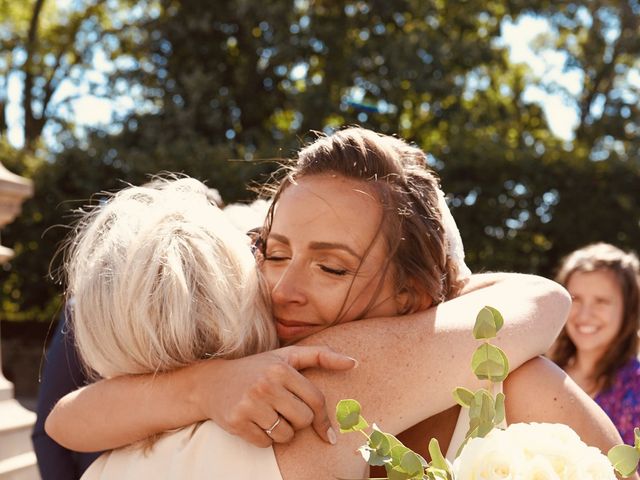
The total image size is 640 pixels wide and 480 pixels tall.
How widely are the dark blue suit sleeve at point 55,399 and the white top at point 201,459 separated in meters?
1.78

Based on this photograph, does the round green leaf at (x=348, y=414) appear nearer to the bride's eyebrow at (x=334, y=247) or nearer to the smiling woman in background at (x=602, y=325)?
the bride's eyebrow at (x=334, y=247)

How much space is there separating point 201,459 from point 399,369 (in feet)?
1.46

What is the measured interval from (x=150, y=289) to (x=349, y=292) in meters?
0.50

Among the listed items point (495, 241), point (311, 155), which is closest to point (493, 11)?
point (495, 241)

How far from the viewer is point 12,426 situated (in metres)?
4.61

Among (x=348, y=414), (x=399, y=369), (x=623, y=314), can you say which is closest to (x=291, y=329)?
(x=399, y=369)

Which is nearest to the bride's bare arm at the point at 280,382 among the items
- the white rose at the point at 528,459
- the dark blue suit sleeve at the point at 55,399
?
the white rose at the point at 528,459

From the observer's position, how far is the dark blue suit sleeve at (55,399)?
3.51 m

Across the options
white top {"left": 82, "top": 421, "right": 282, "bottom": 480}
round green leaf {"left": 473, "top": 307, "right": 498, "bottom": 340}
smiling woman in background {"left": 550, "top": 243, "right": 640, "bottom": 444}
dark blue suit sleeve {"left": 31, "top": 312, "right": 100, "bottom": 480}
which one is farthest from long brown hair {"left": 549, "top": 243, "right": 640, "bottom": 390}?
round green leaf {"left": 473, "top": 307, "right": 498, "bottom": 340}

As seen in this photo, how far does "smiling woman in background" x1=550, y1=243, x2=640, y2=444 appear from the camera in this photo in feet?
16.7

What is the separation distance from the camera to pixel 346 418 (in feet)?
4.39

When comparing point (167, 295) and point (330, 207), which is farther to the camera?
point (330, 207)

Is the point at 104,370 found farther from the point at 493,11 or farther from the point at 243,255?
the point at 493,11

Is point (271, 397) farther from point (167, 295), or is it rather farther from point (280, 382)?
point (167, 295)
